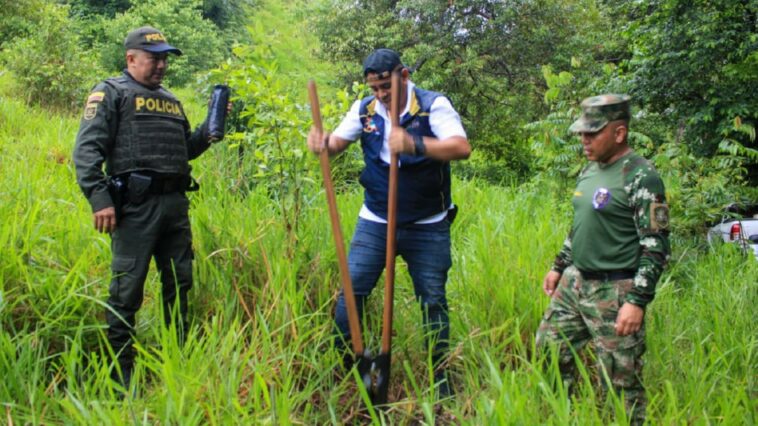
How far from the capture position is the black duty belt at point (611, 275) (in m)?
2.51

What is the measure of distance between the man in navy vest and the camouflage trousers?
1.79ft

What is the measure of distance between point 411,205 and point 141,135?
135 cm

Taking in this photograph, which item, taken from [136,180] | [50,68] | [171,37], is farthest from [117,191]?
[171,37]

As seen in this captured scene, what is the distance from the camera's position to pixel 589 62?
1214cm

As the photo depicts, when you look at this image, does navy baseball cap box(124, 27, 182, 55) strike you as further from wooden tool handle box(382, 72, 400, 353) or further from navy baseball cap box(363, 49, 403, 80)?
wooden tool handle box(382, 72, 400, 353)

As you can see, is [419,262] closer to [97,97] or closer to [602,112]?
[602,112]

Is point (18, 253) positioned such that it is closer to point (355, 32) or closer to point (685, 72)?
point (685, 72)

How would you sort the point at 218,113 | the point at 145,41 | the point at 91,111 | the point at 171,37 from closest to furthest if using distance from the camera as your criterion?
the point at 91,111 < the point at 145,41 < the point at 218,113 < the point at 171,37

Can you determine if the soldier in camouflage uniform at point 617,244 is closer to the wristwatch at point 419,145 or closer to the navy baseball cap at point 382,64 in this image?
the wristwatch at point 419,145

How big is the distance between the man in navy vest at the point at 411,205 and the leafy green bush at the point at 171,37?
529 inches

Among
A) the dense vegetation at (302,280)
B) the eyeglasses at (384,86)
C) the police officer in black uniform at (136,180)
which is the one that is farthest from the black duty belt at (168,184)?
the eyeglasses at (384,86)

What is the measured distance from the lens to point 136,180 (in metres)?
2.97

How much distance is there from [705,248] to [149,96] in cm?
489

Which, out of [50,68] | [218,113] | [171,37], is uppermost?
[171,37]
